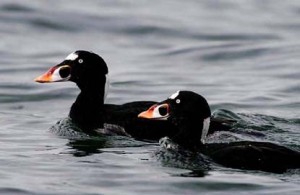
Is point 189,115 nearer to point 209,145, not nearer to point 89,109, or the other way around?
point 209,145

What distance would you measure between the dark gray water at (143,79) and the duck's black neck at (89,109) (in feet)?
1.36

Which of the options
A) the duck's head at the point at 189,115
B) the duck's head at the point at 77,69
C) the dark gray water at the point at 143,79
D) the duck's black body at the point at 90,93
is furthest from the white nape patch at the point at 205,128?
the duck's head at the point at 77,69

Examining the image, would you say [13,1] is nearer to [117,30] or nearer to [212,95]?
[117,30]

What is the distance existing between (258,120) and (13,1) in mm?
12105

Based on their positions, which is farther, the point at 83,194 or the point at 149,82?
the point at 149,82

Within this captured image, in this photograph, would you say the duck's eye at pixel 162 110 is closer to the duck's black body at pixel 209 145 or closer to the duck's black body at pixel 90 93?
the duck's black body at pixel 209 145

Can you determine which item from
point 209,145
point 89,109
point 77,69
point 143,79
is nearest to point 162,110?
point 209,145

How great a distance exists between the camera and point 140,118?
14.1m

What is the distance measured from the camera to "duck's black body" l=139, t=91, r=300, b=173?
478 inches

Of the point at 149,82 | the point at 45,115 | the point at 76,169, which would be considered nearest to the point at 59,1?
the point at 149,82

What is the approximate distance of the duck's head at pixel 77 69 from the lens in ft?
48.5

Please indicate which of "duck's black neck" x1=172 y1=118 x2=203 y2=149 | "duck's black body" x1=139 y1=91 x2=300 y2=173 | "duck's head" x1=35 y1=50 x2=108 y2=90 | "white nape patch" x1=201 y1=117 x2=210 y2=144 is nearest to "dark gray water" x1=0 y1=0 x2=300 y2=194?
"duck's black body" x1=139 y1=91 x2=300 y2=173

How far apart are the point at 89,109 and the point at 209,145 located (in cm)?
219

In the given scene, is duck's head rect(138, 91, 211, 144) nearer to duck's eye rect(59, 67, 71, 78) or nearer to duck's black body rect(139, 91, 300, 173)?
duck's black body rect(139, 91, 300, 173)
